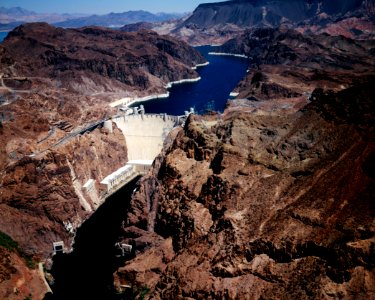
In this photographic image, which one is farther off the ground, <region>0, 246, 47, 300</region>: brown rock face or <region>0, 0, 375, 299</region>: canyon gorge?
<region>0, 0, 375, 299</region>: canyon gorge

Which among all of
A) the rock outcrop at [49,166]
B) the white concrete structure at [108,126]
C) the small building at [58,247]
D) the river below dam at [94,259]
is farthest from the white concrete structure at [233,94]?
the small building at [58,247]

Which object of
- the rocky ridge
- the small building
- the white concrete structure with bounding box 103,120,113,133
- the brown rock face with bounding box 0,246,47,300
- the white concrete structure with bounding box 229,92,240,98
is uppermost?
the rocky ridge

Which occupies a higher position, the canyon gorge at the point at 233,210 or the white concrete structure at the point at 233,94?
the canyon gorge at the point at 233,210

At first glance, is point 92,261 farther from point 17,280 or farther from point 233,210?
point 233,210

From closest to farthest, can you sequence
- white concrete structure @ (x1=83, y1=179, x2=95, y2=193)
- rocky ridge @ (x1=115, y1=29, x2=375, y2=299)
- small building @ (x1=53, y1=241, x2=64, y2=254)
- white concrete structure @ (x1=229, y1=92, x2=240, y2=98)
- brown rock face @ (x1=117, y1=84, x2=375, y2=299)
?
brown rock face @ (x1=117, y1=84, x2=375, y2=299) < rocky ridge @ (x1=115, y1=29, x2=375, y2=299) < small building @ (x1=53, y1=241, x2=64, y2=254) < white concrete structure @ (x1=83, y1=179, x2=95, y2=193) < white concrete structure @ (x1=229, y1=92, x2=240, y2=98)

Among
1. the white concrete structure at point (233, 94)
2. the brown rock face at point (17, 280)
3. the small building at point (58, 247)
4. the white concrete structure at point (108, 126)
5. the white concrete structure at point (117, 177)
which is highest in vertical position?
the white concrete structure at point (108, 126)

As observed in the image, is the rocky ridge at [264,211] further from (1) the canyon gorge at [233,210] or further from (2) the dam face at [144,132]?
(2) the dam face at [144,132]

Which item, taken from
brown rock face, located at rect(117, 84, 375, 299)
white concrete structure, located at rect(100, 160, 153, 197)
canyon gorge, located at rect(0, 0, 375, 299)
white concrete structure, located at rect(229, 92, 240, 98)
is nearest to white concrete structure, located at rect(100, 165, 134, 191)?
white concrete structure, located at rect(100, 160, 153, 197)

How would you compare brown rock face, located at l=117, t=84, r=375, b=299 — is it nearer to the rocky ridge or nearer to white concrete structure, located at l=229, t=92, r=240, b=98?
the rocky ridge
